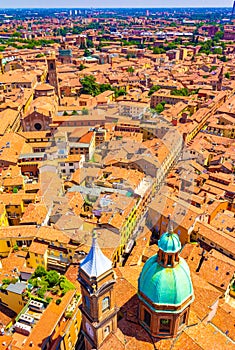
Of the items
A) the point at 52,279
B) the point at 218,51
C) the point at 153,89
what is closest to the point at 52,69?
the point at 153,89

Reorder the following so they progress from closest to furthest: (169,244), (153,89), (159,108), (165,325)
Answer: (169,244) < (165,325) < (159,108) < (153,89)

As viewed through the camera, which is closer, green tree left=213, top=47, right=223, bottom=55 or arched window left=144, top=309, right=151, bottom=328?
arched window left=144, top=309, right=151, bottom=328

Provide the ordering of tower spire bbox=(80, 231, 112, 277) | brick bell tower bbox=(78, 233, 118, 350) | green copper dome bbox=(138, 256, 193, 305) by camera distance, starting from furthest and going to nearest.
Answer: green copper dome bbox=(138, 256, 193, 305) → brick bell tower bbox=(78, 233, 118, 350) → tower spire bbox=(80, 231, 112, 277)

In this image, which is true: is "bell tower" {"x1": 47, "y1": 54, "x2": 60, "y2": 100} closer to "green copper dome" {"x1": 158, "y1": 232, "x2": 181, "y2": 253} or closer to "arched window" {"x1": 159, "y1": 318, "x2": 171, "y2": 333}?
"green copper dome" {"x1": 158, "y1": 232, "x2": 181, "y2": 253}

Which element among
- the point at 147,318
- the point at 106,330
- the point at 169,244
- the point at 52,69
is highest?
the point at 169,244

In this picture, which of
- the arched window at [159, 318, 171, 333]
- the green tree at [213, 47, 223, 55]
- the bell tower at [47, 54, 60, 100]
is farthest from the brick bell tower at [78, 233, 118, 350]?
the green tree at [213, 47, 223, 55]

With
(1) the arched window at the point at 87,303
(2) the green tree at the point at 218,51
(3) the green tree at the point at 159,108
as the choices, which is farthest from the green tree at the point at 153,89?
(2) the green tree at the point at 218,51

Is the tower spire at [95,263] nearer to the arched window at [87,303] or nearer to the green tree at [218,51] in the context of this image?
the arched window at [87,303]

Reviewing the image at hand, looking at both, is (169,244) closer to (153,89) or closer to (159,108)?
(159,108)
